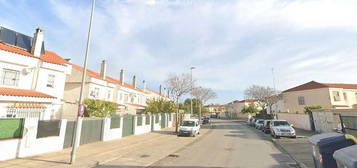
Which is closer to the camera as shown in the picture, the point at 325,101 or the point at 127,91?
the point at 127,91

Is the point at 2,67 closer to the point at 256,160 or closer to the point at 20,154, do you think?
the point at 20,154

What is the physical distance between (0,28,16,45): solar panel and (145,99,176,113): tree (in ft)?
64.5

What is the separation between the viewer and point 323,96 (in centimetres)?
4188

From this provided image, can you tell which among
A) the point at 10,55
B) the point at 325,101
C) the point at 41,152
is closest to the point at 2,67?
the point at 10,55

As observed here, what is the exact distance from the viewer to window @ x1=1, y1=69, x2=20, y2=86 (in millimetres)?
16188

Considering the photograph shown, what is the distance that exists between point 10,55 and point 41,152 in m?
10.5

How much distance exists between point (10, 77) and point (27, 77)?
127 centimetres

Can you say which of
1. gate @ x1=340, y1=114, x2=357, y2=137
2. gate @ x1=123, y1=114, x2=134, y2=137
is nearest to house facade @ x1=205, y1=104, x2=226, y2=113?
gate @ x1=123, y1=114, x2=134, y2=137

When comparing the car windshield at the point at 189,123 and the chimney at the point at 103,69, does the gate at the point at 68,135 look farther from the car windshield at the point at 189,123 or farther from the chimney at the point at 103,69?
the chimney at the point at 103,69

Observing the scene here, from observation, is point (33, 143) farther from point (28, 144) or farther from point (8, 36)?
point (8, 36)

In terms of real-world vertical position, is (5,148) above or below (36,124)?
below

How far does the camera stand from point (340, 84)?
4566 cm

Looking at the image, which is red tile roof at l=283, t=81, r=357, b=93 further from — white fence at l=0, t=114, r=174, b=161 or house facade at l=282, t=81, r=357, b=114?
white fence at l=0, t=114, r=174, b=161

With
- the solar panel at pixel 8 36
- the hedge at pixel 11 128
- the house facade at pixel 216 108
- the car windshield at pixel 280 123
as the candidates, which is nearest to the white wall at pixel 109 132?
the hedge at pixel 11 128
